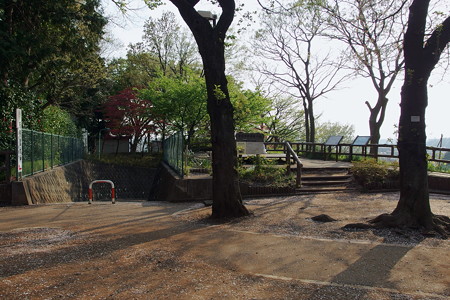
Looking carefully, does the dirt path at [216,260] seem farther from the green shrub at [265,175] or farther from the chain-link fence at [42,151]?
the chain-link fence at [42,151]

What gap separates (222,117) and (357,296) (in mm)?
4826

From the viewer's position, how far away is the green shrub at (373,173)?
11422 millimetres

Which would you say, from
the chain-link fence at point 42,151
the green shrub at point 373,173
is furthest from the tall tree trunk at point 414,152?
the chain-link fence at point 42,151

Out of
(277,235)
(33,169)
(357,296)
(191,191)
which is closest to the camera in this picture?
(357,296)

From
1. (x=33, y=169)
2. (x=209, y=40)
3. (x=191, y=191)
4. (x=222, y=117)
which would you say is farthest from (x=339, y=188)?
(x=33, y=169)

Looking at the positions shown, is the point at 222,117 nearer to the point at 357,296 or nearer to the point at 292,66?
the point at 357,296

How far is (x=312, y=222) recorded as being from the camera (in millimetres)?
7254

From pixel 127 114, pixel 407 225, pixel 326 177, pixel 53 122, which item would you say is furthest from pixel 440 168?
pixel 127 114

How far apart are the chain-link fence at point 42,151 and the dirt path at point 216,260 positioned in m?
4.12

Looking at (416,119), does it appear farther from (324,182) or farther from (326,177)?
(326,177)

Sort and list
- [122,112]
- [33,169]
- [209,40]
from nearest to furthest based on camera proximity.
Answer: [209,40] < [33,169] < [122,112]

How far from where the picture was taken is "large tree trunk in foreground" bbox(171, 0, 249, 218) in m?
7.76

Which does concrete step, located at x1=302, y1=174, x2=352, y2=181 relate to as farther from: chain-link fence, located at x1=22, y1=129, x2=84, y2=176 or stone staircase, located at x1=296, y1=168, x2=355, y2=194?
chain-link fence, located at x1=22, y1=129, x2=84, y2=176

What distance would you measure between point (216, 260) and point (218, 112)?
3.65 meters
